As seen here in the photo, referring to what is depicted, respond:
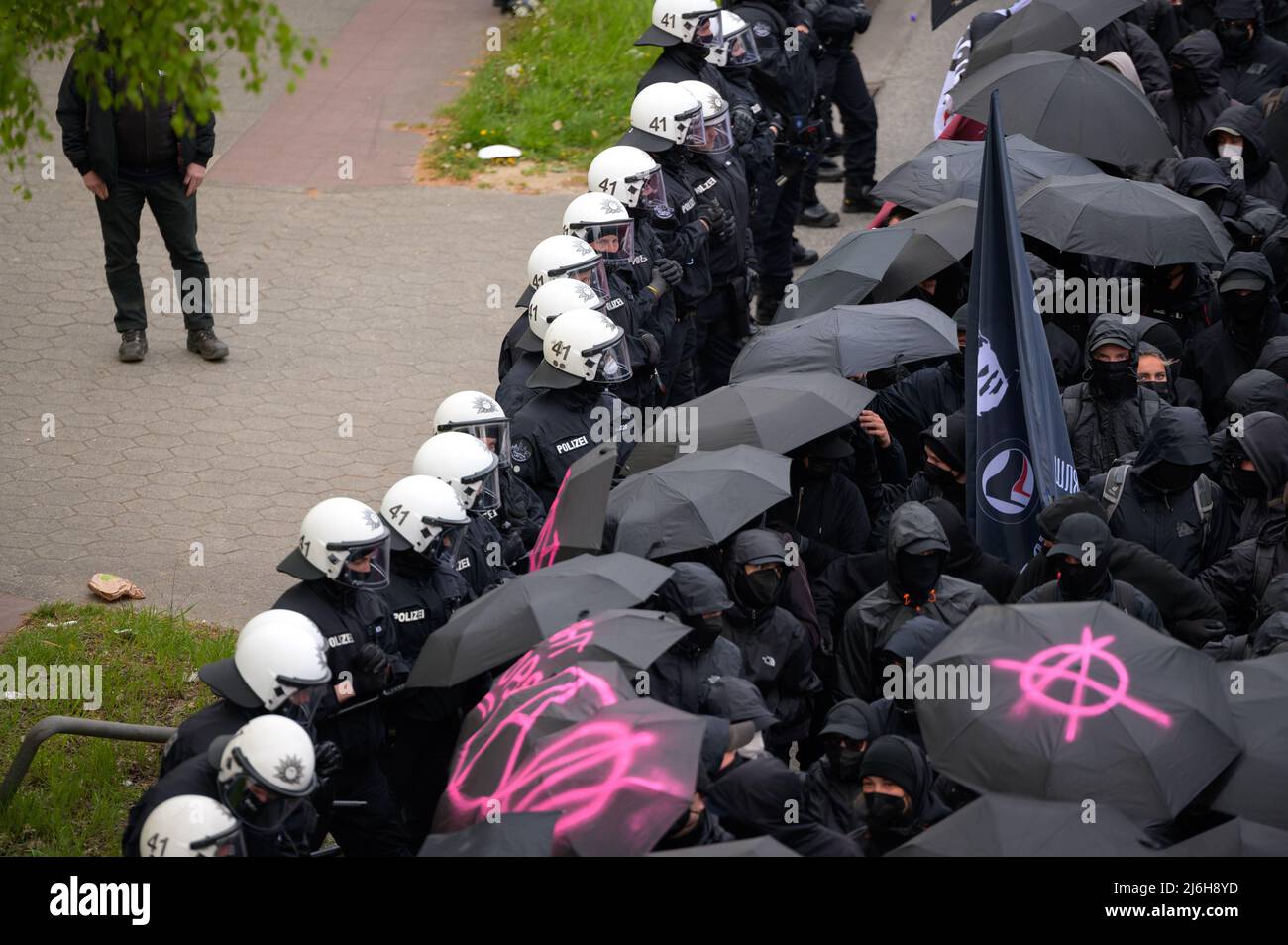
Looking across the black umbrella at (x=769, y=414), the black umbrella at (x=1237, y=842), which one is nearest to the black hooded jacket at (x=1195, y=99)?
the black umbrella at (x=769, y=414)

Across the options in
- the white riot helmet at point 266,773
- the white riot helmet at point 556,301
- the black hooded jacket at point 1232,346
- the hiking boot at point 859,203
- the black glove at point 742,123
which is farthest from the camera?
the hiking boot at point 859,203

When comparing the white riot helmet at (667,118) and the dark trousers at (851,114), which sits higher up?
the white riot helmet at (667,118)

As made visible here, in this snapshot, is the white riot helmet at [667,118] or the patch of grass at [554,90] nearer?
the white riot helmet at [667,118]

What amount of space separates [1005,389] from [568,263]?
8.92 feet

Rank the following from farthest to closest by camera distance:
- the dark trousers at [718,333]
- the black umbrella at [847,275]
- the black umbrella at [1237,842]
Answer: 1. the dark trousers at [718,333]
2. the black umbrella at [847,275]
3. the black umbrella at [1237,842]

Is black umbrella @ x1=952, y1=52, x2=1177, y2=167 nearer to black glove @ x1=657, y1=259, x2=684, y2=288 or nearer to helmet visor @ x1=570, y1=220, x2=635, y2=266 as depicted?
black glove @ x1=657, y1=259, x2=684, y2=288


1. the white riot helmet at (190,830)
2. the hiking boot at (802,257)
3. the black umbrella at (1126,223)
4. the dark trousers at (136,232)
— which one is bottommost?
the hiking boot at (802,257)

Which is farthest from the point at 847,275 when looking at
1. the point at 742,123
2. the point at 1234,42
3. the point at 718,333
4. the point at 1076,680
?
the point at 1234,42

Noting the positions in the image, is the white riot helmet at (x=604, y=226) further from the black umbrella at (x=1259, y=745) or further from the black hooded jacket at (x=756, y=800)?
the black umbrella at (x=1259, y=745)

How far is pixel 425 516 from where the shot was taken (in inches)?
263

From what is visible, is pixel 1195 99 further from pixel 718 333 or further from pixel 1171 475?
pixel 1171 475

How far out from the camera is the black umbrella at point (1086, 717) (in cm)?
491

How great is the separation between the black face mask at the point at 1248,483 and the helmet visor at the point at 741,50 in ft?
18.2
